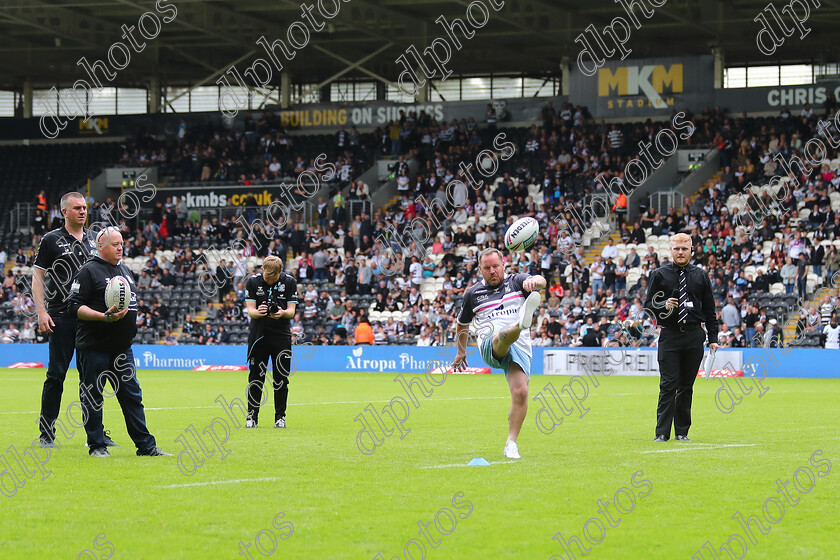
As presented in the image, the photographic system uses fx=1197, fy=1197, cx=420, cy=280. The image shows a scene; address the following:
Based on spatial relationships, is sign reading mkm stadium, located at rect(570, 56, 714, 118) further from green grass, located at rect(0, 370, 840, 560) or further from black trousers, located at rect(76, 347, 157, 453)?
black trousers, located at rect(76, 347, 157, 453)

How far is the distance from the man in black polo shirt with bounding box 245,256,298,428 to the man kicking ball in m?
4.36

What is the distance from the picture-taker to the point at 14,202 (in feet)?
180

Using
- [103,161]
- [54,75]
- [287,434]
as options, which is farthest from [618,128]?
[287,434]

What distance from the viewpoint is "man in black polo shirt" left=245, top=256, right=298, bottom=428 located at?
50.2ft

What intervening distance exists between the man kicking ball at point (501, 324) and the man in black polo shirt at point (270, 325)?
4.36 metres

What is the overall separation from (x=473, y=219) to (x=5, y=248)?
19.9m

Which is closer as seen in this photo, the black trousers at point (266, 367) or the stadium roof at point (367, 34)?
the black trousers at point (266, 367)

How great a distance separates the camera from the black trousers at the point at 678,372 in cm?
1339

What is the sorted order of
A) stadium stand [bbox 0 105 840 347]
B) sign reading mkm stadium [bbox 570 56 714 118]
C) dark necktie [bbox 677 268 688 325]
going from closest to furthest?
dark necktie [bbox 677 268 688 325], stadium stand [bbox 0 105 840 347], sign reading mkm stadium [bbox 570 56 714 118]

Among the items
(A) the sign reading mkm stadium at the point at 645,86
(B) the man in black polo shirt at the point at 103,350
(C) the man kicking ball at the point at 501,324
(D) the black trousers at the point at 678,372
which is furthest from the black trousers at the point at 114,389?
(A) the sign reading mkm stadium at the point at 645,86

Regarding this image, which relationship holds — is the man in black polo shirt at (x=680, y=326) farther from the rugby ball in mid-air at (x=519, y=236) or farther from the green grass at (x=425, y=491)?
the rugby ball in mid-air at (x=519, y=236)

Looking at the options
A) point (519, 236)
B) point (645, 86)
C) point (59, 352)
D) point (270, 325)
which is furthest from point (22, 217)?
point (519, 236)

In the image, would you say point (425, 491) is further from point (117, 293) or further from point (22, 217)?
point (22, 217)

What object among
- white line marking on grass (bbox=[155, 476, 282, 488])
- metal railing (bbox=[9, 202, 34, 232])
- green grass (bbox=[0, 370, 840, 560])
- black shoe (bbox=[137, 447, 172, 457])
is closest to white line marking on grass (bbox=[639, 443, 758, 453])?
green grass (bbox=[0, 370, 840, 560])
